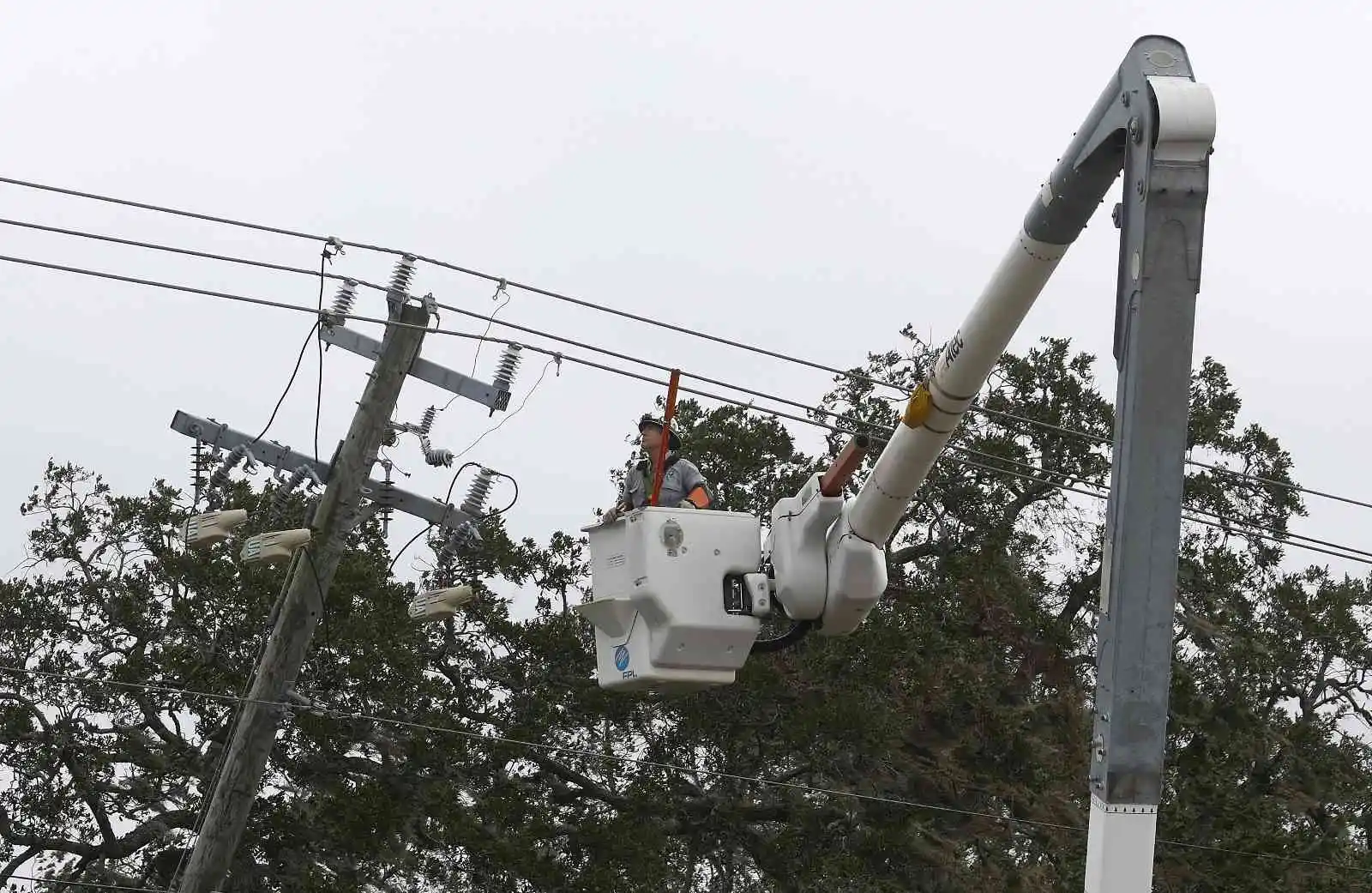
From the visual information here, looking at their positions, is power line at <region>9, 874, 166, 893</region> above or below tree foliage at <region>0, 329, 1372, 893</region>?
below

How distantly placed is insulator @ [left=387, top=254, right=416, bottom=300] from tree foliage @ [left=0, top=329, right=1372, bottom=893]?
14.0ft

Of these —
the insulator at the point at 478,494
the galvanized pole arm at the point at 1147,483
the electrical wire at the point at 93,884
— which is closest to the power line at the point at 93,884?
the electrical wire at the point at 93,884

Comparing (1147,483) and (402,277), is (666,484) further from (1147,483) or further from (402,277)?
(1147,483)

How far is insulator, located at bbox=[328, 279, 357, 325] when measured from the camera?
36.0ft

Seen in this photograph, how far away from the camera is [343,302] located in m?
11.0

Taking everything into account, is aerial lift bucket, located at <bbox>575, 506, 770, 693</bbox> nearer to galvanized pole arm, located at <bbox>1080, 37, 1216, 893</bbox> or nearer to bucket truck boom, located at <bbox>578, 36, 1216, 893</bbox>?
bucket truck boom, located at <bbox>578, 36, 1216, 893</bbox>

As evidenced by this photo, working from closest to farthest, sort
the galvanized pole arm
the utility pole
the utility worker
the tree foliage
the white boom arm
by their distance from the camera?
1. the galvanized pole arm
2. the white boom arm
3. the utility worker
4. the utility pole
5. the tree foliage

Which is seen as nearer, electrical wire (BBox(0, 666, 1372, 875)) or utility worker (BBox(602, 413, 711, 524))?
utility worker (BBox(602, 413, 711, 524))

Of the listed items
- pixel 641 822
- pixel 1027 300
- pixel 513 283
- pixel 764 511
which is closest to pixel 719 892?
pixel 641 822

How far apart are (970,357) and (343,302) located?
4.60m

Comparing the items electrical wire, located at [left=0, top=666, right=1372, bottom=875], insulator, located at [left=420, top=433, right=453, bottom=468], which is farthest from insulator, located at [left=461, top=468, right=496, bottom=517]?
electrical wire, located at [left=0, top=666, right=1372, bottom=875]

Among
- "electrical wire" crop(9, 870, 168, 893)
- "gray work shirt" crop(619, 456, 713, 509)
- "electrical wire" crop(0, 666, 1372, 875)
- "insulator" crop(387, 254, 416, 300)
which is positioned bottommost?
"electrical wire" crop(9, 870, 168, 893)

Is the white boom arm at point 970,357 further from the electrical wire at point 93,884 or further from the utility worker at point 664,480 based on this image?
the electrical wire at point 93,884

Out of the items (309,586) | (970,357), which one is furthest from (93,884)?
(970,357)
